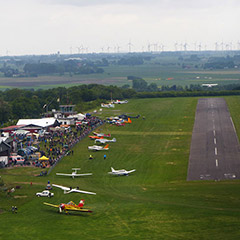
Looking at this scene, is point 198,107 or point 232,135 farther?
point 198,107

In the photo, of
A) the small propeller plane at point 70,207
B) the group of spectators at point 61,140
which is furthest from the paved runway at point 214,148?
the group of spectators at point 61,140

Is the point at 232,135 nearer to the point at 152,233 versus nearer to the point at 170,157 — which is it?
the point at 170,157

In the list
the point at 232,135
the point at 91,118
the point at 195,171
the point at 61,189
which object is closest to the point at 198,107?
the point at 91,118

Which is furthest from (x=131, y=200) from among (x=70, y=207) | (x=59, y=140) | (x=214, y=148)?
(x=59, y=140)

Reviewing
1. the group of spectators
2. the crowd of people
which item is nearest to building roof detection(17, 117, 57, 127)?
the crowd of people

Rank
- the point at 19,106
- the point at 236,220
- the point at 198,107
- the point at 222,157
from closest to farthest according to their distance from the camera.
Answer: the point at 236,220 < the point at 222,157 < the point at 19,106 < the point at 198,107

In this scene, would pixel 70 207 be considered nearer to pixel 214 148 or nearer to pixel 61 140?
pixel 214 148

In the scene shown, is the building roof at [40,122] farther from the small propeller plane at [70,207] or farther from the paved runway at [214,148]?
the small propeller plane at [70,207]
